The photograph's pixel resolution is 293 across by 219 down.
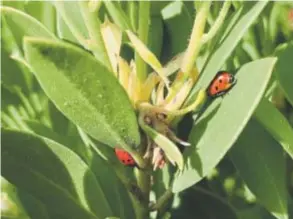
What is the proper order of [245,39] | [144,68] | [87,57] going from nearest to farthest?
[87,57], [144,68], [245,39]

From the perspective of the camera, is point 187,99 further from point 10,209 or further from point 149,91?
point 10,209

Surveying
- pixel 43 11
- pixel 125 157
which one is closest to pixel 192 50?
pixel 125 157

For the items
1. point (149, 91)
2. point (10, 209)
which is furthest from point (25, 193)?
point (149, 91)

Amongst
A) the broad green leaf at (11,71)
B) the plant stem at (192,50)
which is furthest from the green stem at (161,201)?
the broad green leaf at (11,71)

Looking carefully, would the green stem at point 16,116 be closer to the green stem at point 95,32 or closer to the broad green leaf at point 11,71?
the broad green leaf at point 11,71

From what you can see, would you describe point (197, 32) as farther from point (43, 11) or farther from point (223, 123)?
point (43, 11)

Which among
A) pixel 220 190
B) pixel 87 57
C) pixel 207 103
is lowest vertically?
pixel 220 190

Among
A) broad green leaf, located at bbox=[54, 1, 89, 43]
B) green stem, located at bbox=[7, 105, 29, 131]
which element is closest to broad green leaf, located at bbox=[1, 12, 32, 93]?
green stem, located at bbox=[7, 105, 29, 131]

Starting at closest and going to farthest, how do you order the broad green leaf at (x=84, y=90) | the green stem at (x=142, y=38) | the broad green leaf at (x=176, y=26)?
the broad green leaf at (x=84, y=90) < the green stem at (x=142, y=38) < the broad green leaf at (x=176, y=26)
